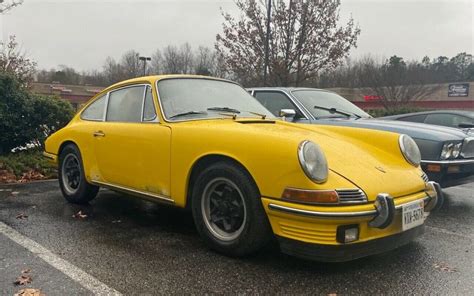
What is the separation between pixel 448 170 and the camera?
207 inches

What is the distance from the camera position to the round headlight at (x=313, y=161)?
9.85ft

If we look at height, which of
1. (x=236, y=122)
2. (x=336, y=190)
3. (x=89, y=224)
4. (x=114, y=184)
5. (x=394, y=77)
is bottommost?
(x=89, y=224)

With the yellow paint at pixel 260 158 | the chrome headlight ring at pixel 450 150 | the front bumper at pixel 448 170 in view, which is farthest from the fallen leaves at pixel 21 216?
the chrome headlight ring at pixel 450 150

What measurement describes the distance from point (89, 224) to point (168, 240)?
3.31 feet

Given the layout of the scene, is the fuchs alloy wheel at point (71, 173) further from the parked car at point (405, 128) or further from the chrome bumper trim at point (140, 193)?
the parked car at point (405, 128)

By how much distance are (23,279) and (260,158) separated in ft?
6.13

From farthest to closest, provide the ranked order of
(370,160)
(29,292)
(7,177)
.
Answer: (7,177) → (370,160) → (29,292)

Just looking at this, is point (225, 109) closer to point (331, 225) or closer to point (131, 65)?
point (331, 225)

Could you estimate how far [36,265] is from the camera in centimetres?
327

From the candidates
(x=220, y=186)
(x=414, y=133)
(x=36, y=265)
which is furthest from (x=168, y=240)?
(x=414, y=133)

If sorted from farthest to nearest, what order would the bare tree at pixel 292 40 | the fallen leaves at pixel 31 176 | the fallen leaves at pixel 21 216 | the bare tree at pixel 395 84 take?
1. the bare tree at pixel 395 84
2. the bare tree at pixel 292 40
3. the fallen leaves at pixel 31 176
4. the fallen leaves at pixel 21 216

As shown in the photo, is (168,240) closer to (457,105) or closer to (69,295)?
(69,295)

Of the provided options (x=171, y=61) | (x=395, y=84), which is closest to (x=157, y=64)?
(x=171, y=61)

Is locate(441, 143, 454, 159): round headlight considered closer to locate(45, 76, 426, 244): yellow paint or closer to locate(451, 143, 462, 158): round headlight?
locate(451, 143, 462, 158): round headlight
